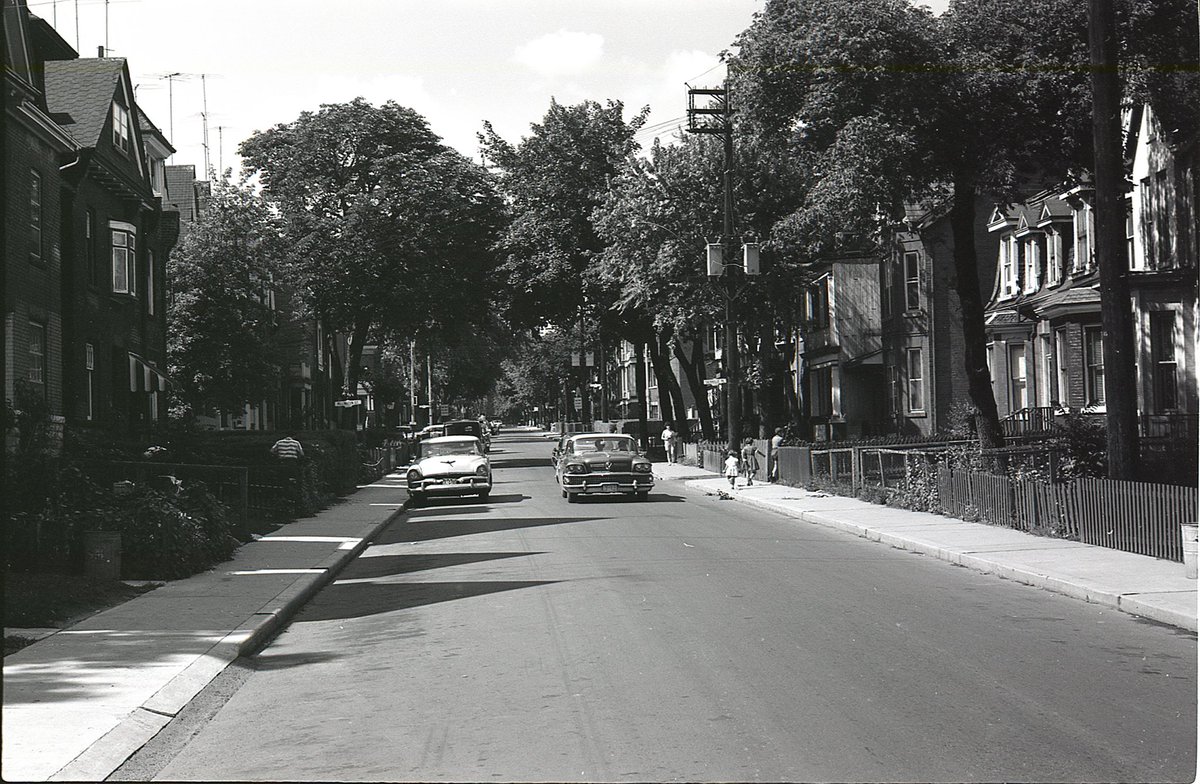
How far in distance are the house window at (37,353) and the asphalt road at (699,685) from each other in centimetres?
1353

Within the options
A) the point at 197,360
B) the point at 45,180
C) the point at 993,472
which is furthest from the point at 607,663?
the point at 197,360

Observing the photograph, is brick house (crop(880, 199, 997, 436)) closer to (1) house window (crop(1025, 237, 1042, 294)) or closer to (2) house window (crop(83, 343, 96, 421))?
(1) house window (crop(1025, 237, 1042, 294))

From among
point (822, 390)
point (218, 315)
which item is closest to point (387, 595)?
point (218, 315)

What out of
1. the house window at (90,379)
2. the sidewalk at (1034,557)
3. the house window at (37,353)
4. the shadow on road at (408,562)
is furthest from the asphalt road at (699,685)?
the house window at (90,379)

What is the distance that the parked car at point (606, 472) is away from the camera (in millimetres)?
28828

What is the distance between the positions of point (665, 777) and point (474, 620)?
5750mm

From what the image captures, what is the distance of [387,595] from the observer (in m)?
14.0

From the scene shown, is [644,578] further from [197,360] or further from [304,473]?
[197,360]

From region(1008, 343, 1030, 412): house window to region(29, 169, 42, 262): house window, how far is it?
27686 mm

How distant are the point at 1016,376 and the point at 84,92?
28144mm

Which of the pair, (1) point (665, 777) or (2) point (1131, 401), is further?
(2) point (1131, 401)

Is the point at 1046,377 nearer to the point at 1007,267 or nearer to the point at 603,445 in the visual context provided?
the point at 1007,267

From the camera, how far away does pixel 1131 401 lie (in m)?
16.1

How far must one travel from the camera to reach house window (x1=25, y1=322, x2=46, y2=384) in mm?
25203
